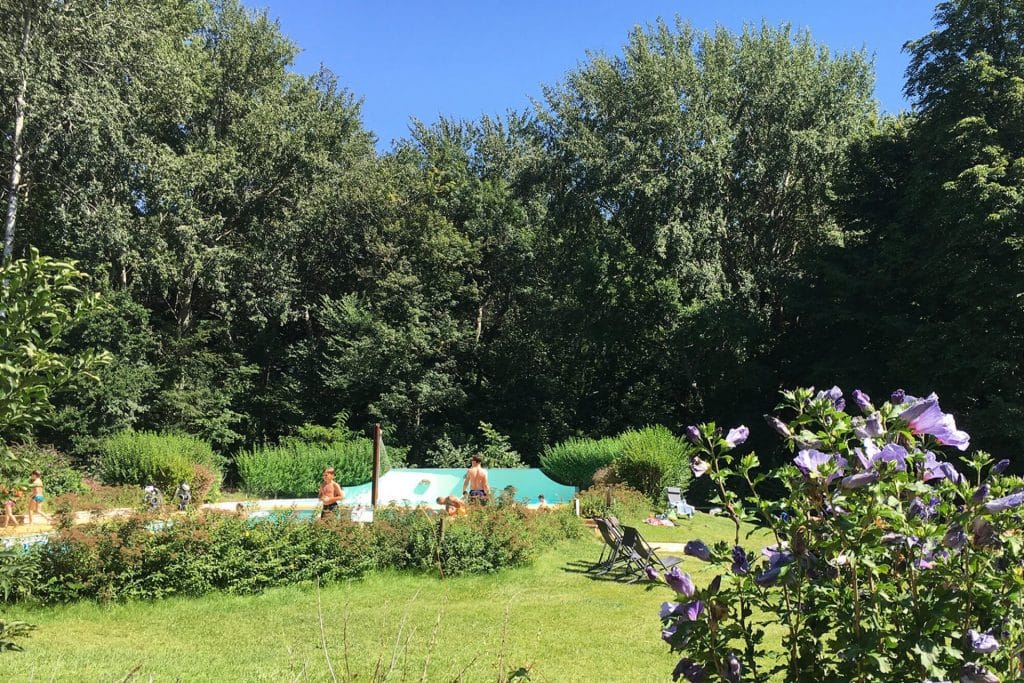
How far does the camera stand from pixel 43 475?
15570 mm

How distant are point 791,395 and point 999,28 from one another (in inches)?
744

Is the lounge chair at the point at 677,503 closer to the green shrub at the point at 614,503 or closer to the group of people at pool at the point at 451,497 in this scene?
the green shrub at the point at 614,503

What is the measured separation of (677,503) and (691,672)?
11.9m

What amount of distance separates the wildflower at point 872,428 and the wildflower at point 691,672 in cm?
76

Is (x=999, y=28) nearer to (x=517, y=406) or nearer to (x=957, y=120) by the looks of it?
(x=957, y=120)

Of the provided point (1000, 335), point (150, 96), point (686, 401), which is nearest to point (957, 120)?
point (1000, 335)

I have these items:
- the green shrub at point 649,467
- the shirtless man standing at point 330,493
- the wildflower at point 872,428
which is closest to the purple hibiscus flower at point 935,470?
the wildflower at point 872,428

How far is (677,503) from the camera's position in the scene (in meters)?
13.3

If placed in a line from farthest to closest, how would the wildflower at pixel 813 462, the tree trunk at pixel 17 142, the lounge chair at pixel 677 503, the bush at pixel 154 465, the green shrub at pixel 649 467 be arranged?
the bush at pixel 154 465 < the tree trunk at pixel 17 142 < the green shrub at pixel 649 467 < the lounge chair at pixel 677 503 < the wildflower at pixel 813 462

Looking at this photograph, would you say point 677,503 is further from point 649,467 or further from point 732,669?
point 732,669

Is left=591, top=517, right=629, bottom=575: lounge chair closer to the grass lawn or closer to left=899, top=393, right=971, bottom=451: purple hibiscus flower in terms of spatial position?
the grass lawn

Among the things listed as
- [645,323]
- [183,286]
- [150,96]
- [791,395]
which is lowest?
[791,395]

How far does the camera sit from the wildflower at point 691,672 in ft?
6.19

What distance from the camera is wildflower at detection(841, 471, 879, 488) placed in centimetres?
162
